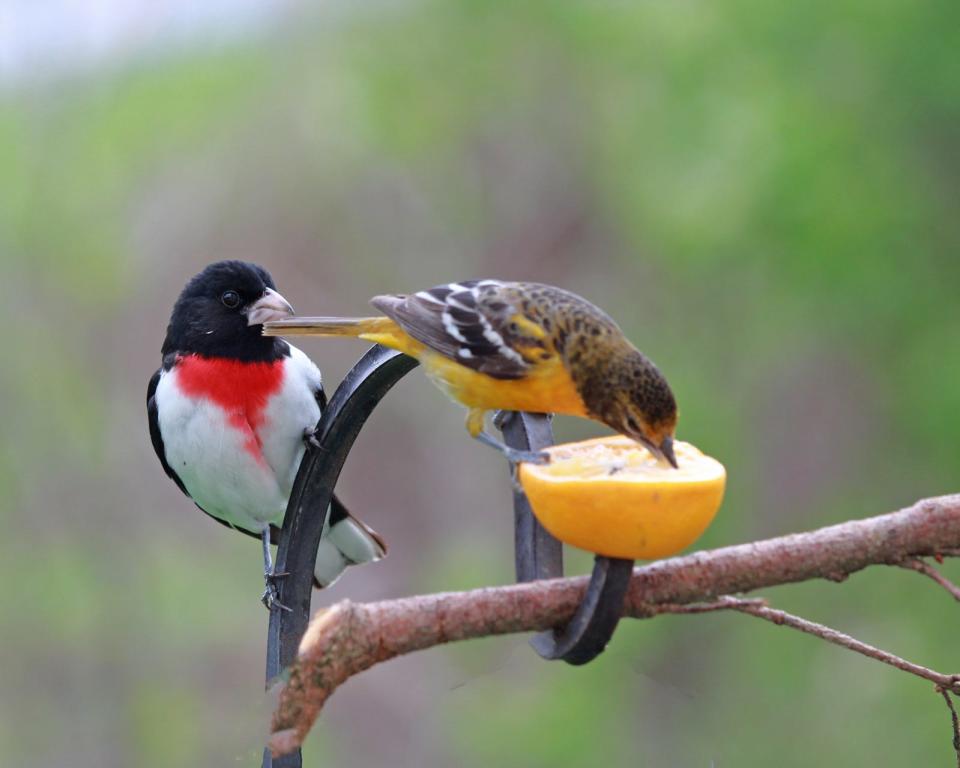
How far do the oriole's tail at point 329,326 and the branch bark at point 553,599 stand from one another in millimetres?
726

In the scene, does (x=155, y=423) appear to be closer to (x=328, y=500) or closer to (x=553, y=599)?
(x=328, y=500)

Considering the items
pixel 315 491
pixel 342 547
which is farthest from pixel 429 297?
pixel 342 547

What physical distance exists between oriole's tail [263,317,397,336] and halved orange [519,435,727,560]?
0.67 meters

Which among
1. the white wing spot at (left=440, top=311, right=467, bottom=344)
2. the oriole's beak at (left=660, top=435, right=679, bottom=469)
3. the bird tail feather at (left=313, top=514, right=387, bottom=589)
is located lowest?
the bird tail feather at (left=313, top=514, right=387, bottom=589)

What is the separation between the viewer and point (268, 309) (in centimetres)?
217

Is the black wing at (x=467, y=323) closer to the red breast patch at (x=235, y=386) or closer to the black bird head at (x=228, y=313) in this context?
the black bird head at (x=228, y=313)

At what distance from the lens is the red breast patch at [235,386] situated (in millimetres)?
2320

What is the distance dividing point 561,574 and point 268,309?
0.85 meters

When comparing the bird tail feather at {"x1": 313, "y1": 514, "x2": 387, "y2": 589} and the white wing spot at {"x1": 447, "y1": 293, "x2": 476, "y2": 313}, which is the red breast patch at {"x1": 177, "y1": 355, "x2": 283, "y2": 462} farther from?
the white wing spot at {"x1": 447, "y1": 293, "x2": 476, "y2": 313}

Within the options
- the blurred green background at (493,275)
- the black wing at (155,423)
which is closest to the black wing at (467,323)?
the black wing at (155,423)

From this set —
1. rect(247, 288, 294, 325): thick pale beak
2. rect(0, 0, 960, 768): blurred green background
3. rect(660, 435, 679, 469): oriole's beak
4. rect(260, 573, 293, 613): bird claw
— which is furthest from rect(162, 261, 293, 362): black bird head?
rect(0, 0, 960, 768): blurred green background

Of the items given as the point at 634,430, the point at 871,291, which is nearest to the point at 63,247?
the point at 871,291

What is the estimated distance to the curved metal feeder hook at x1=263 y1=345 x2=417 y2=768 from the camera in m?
1.79

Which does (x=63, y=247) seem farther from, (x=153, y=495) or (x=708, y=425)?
(x=708, y=425)
